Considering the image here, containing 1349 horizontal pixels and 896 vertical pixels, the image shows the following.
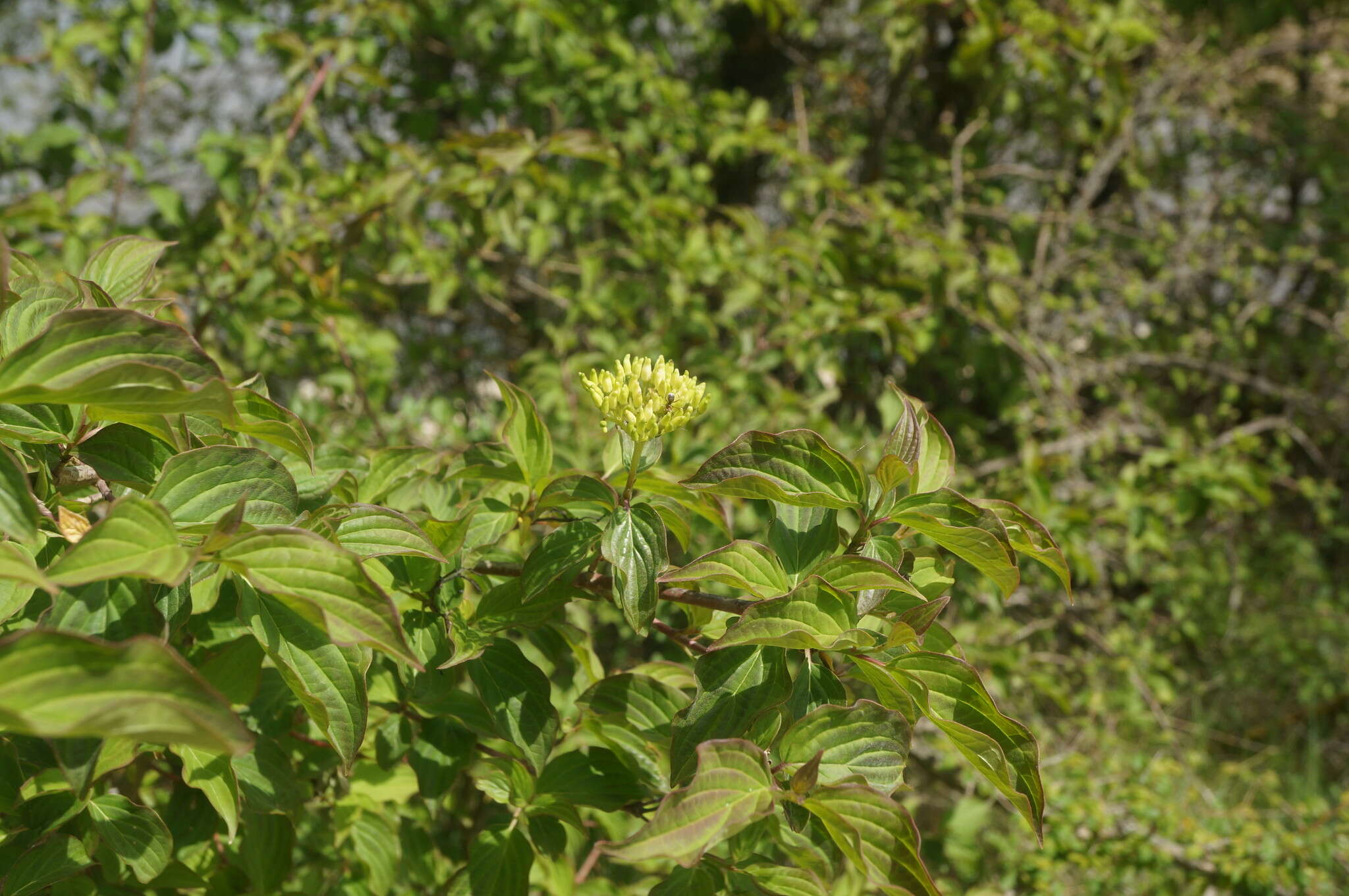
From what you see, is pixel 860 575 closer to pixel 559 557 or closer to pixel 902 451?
pixel 902 451

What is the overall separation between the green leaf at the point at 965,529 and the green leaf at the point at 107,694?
0.58 meters

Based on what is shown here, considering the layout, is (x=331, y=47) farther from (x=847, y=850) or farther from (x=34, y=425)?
(x=847, y=850)

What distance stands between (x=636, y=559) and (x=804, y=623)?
0.54 ft

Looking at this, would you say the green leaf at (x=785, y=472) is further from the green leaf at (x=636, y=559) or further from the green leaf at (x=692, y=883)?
the green leaf at (x=692, y=883)

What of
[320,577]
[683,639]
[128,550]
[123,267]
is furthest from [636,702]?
[123,267]

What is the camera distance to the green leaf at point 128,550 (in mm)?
600

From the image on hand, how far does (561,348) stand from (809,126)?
169 cm

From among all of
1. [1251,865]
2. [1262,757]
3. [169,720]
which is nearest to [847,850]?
[169,720]

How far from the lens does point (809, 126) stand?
3688 mm

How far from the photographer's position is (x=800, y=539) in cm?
94

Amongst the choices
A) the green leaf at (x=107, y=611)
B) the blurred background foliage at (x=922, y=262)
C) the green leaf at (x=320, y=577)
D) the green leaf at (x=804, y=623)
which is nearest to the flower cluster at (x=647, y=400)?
the green leaf at (x=804, y=623)

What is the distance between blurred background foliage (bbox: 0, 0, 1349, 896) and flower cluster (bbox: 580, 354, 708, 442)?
0.83m

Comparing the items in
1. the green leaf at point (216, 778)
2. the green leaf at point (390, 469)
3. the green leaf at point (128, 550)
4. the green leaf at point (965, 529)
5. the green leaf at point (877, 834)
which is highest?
the green leaf at point (128, 550)

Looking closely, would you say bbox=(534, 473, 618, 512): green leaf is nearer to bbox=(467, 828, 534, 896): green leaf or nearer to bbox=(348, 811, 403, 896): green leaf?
bbox=(467, 828, 534, 896): green leaf
